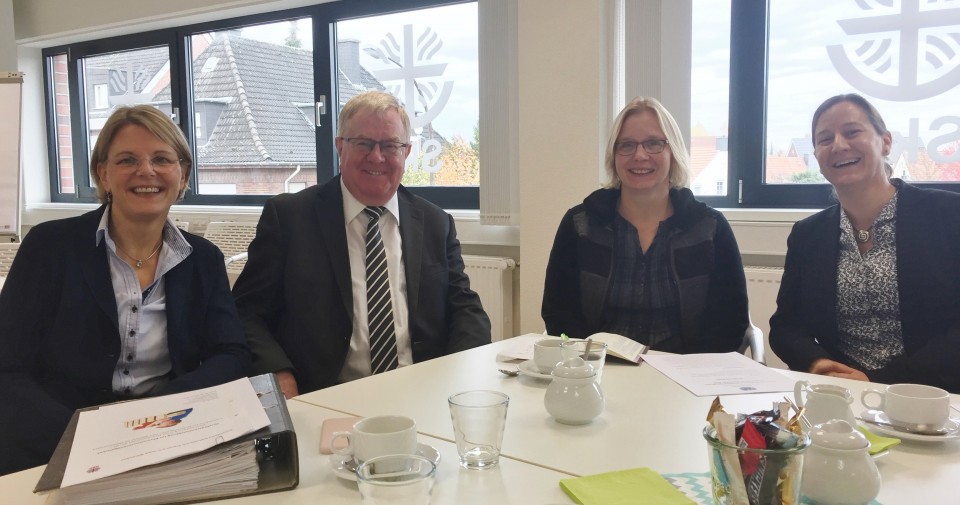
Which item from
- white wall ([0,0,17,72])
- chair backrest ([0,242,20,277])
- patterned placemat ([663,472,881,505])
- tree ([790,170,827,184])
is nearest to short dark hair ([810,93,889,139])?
tree ([790,170,827,184])

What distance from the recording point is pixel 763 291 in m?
2.97

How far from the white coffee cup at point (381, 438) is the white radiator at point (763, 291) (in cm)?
227

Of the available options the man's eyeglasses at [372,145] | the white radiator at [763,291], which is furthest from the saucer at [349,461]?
the white radiator at [763,291]

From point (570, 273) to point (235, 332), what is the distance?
109cm

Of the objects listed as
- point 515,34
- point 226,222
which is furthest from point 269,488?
point 226,222

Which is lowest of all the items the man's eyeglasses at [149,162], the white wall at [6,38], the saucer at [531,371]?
the saucer at [531,371]

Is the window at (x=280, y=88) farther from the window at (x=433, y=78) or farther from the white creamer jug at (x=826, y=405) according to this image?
the white creamer jug at (x=826, y=405)

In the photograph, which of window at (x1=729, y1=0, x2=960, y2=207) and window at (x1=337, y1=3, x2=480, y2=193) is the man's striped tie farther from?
window at (x1=729, y1=0, x2=960, y2=207)

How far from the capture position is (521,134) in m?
3.34

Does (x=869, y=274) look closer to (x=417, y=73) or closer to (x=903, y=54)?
(x=903, y=54)

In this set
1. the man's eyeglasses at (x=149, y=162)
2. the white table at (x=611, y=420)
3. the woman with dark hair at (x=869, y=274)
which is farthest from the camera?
the woman with dark hair at (x=869, y=274)

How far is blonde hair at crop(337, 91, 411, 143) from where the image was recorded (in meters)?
2.18

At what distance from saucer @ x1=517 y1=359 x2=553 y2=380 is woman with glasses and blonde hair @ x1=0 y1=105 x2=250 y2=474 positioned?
738mm

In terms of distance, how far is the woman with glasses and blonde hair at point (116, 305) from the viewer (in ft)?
5.28
